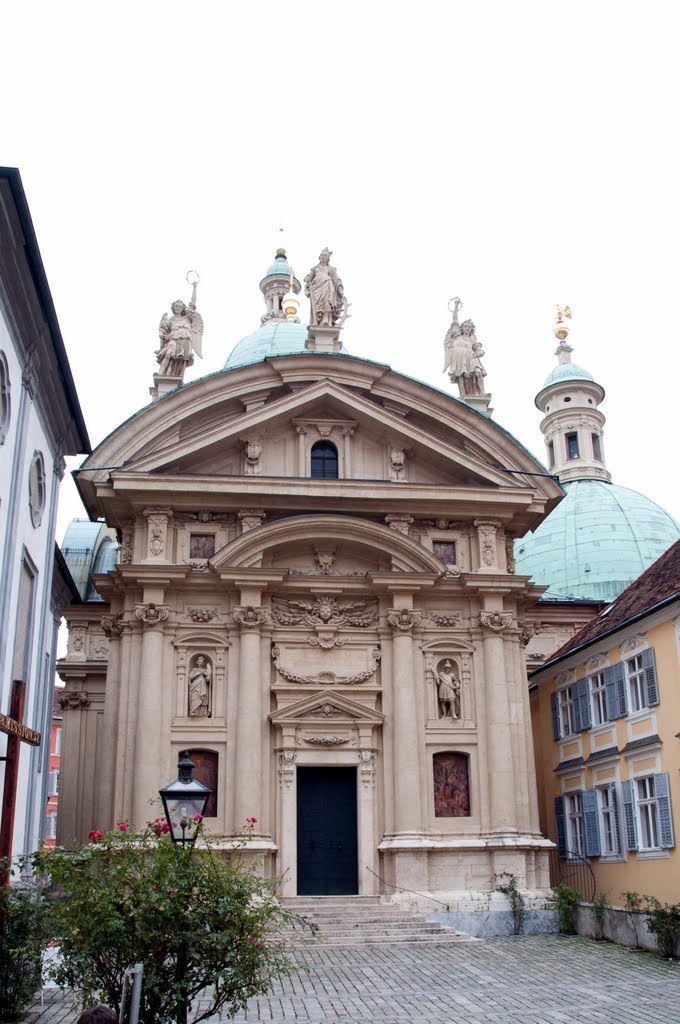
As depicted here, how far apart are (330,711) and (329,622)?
2.40m

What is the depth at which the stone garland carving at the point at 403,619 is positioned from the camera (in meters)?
28.6

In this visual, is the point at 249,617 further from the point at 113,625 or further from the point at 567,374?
the point at 567,374

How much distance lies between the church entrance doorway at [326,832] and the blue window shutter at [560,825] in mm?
6208

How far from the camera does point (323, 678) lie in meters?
28.4

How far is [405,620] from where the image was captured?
2866 cm

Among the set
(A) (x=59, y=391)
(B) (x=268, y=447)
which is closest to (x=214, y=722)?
(B) (x=268, y=447)

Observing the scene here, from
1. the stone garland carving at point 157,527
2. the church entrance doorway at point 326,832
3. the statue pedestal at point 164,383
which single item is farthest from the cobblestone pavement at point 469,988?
the statue pedestal at point 164,383

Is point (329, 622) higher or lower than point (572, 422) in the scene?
lower

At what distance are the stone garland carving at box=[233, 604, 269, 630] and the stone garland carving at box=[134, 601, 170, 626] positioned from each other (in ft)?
6.21

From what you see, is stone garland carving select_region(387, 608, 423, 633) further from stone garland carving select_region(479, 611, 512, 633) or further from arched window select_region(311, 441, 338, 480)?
arched window select_region(311, 441, 338, 480)

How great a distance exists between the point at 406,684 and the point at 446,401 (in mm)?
8327

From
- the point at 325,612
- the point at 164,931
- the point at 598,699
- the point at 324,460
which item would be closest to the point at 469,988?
the point at 164,931

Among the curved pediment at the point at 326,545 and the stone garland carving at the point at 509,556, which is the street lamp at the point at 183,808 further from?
the stone garland carving at the point at 509,556

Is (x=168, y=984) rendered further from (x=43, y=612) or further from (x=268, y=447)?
(x=268, y=447)
